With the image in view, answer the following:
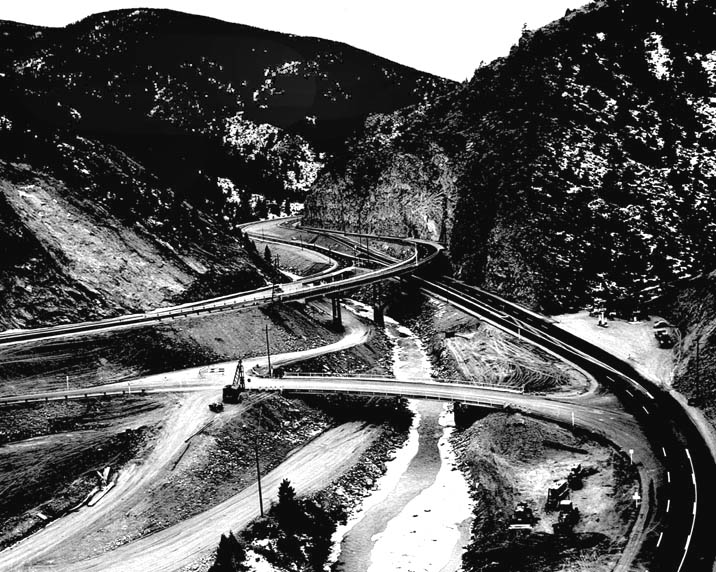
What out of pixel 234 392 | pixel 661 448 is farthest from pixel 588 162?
pixel 234 392

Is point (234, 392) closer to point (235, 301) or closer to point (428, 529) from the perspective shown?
point (428, 529)

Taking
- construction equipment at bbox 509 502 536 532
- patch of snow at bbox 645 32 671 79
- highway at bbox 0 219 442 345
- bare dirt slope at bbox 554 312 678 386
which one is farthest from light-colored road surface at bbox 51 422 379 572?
patch of snow at bbox 645 32 671 79

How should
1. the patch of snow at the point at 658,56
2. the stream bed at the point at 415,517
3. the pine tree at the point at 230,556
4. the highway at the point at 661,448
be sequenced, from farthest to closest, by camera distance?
the patch of snow at the point at 658,56 < the stream bed at the point at 415,517 < the pine tree at the point at 230,556 < the highway at the point at 661,448

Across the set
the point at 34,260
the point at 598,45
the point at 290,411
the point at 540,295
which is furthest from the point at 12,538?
the point at 598,45

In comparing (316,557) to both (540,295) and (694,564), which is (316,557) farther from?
(540,295)

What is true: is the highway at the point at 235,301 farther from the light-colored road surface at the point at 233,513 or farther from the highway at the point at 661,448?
the light-colored road surface at the point at 233,513

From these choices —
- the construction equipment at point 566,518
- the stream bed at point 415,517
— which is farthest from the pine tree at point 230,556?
the construction equipment at point 566,518
